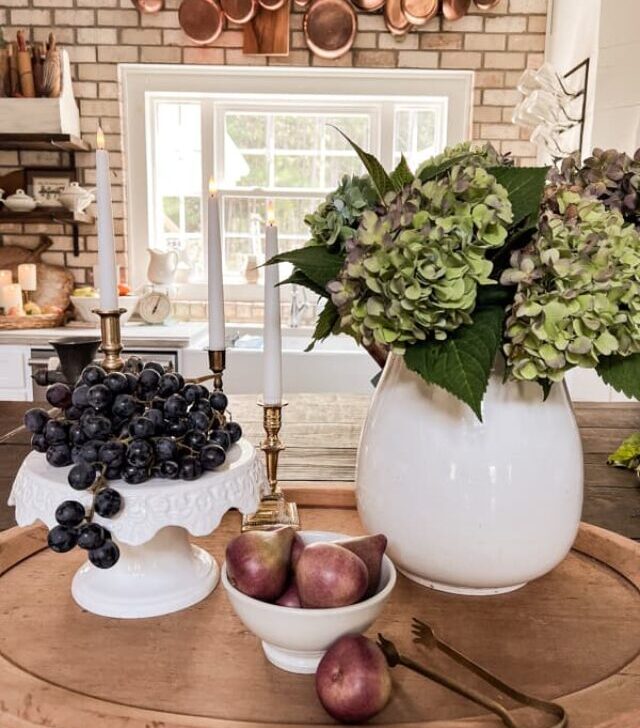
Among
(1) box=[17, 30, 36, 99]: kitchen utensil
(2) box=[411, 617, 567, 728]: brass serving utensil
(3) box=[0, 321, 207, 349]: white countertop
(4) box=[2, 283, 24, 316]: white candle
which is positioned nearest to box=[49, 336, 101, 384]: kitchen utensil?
(2) box=[411, 617, 567, 728]: brass serving utensil

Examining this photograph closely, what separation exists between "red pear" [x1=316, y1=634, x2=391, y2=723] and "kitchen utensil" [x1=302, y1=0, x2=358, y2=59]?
325 cm

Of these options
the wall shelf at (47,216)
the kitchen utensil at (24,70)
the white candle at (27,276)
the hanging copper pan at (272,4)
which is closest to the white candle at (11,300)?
the white candle at (27,276)

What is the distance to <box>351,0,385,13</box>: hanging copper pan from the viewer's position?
3252 millimetres

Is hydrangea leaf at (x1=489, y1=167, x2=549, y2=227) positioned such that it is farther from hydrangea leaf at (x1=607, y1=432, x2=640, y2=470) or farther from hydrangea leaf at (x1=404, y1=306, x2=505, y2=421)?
hydrangea leaf at (x1=607, y1=432, x2=640, y2=470)

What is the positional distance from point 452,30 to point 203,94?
1.28 m

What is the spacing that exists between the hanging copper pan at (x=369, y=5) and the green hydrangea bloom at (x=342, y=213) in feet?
9.57

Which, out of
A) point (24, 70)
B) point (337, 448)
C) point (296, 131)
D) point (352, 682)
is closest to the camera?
point (352, 682)

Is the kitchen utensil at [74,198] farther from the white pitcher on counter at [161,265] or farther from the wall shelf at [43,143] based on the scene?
the white pitcher on counter at [161,265]

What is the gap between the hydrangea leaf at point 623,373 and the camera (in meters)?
0.68

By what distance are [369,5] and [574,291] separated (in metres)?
3.13

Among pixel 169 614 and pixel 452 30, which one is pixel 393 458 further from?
pixel 452 30

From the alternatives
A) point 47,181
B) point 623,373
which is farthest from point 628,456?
point 47,181

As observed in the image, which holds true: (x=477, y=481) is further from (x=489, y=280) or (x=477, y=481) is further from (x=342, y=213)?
(x=342, y=213)

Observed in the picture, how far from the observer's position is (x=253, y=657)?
66 centimetres
